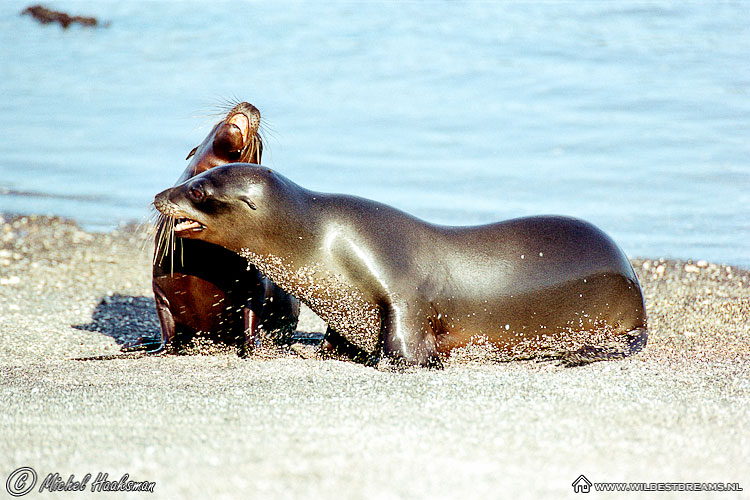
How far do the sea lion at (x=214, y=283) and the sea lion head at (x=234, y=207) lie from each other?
346mm

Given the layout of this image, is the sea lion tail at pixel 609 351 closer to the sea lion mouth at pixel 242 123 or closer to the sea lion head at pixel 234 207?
the sea lion head at pixel 234 207

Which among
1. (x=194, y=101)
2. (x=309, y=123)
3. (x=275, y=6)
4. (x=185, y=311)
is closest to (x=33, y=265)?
(x=185, y=311)

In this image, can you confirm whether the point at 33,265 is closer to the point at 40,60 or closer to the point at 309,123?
the point at 309,123

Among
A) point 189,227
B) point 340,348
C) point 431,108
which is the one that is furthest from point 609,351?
point 431,108

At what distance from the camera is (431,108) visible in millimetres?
17297

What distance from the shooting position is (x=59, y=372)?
4.75 m

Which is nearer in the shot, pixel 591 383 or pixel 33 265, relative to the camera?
pixel 591 383

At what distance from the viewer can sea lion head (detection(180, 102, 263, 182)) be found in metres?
5.56

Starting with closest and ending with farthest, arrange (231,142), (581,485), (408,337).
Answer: (581,485), (408,337), (231,142)

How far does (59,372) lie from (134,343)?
4.17ft

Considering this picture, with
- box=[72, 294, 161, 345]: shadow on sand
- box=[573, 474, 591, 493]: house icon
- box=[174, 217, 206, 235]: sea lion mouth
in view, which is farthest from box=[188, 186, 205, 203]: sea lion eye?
box=[573, 474, 591, 493]: house icon

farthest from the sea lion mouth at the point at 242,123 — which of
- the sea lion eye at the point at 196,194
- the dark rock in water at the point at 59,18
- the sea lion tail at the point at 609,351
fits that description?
the dark rock in water at the point at 59,18
